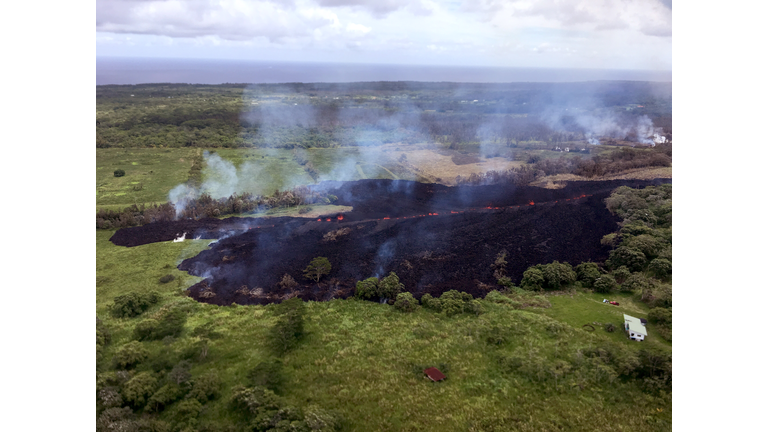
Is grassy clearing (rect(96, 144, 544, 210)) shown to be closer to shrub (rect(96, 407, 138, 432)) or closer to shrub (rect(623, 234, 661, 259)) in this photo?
shrub (rect(623, 234, 661, 259))

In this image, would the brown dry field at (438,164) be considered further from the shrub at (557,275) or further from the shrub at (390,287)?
the shrub at (390,287)

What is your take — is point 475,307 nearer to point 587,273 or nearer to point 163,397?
point 587,273

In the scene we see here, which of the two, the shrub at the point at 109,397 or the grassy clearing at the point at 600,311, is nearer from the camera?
the shrub at the point at 109,397

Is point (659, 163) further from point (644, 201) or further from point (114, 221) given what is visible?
point (114, 221)

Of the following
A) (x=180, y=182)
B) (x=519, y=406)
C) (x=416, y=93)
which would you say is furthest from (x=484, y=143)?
(x=416, y=93)

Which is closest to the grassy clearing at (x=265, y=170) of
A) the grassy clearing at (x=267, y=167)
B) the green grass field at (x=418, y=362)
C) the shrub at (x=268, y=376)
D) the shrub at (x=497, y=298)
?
the grassy clearing at (x=267, y=167)

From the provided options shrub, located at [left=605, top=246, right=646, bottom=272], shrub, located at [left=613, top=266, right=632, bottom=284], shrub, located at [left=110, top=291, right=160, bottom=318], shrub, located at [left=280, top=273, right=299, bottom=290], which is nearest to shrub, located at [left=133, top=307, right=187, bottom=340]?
shrub, located at [left=110, top=291, right=160, bottom=318]
